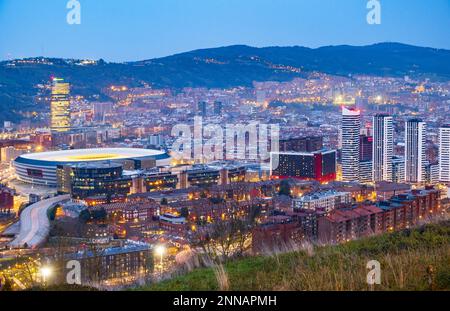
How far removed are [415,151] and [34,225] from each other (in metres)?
8.48

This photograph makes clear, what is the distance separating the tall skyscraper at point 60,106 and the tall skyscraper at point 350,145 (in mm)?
11381

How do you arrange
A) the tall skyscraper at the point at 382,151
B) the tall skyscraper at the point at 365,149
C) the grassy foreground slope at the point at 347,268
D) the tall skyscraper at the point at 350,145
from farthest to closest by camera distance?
the tall skyscraper at the point at 365,149
the tall skyscraper at the point at 350,145
the tall skyscraper at the point at 382,151
the grassy foreground slope at the point at 347,268

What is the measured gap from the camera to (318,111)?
2567 cm

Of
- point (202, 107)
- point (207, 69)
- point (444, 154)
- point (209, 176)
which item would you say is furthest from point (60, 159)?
point (207, 69)

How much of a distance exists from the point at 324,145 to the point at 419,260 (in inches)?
659

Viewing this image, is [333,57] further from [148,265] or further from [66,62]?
[148,265]

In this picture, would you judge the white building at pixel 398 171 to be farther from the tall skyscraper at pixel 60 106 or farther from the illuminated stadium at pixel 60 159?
the tall skyscraper at pixel 60 106

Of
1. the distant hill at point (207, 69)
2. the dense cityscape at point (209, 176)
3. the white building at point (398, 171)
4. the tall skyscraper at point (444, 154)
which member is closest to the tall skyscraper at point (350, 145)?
the dense cityscape at point (209, 176)

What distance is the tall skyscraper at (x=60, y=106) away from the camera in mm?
25327

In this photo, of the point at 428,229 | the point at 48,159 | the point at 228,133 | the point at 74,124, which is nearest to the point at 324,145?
the point at 228,133

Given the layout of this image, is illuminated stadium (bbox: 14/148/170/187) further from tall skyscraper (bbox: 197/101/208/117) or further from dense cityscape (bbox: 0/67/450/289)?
tall skyscraper (bbox: 197/101/208/117)

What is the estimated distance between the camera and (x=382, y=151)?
52.2 ft

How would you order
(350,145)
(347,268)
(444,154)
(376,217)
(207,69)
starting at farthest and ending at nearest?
(207,69) < (350,145) < (444,154) < (376,217) < (347,268)

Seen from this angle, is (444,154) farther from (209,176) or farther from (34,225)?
(34,225)
